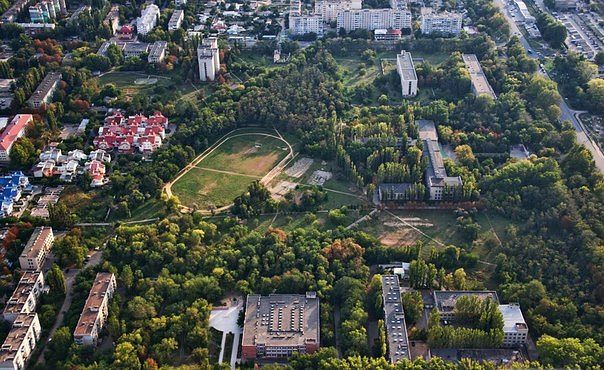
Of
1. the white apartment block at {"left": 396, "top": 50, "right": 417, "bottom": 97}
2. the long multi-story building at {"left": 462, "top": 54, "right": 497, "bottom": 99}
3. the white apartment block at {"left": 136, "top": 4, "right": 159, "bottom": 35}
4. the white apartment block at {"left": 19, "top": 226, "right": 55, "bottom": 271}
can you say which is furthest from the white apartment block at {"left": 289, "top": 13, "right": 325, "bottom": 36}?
the white apartment block at {"left": 19, "top": 226, "right": 55, "bottom": 271}

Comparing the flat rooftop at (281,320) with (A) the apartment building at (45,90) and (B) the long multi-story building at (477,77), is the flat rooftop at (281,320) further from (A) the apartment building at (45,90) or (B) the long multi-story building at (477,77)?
(A) the apartment building at (45,90)

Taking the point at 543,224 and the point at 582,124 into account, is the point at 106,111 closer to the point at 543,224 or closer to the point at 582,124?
the point at 543,224

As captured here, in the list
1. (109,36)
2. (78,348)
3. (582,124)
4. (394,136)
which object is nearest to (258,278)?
(78,348)

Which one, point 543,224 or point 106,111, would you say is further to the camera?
point 106,111

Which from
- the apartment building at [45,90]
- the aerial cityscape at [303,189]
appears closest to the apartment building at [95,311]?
the aerial cityscape at [303,189]

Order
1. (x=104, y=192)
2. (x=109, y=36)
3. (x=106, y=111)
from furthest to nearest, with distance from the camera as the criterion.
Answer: (x=109, y=36), (x=106, y=111), (x=104, y=192)

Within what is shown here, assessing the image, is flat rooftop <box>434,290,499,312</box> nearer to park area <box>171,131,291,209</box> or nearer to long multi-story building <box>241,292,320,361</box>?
long multi-story building <box>241,292,320,361</box>
